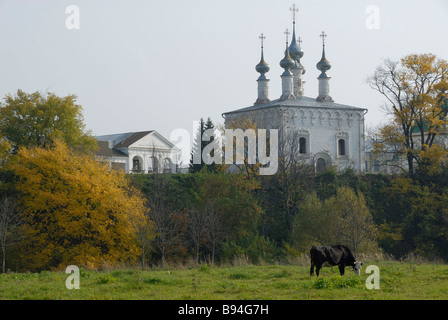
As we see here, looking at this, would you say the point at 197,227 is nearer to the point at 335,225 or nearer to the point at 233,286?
the point at 335,225

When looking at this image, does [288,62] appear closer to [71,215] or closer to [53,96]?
[53,96]

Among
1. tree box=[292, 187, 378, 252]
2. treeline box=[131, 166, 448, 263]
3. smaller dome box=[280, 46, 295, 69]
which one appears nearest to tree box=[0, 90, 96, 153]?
treeline box=[131, 166, 448, 263]

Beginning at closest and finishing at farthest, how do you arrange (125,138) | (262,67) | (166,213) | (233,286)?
1. (233,286)
2. (166,213)
3. (262,67)
4. (125,138)

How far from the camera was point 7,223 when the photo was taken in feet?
98.7

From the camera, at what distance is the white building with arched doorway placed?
192ft

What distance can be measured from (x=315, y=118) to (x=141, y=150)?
1583cm

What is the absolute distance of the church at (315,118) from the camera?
5525 centimetres

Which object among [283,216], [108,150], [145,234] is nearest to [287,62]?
[108,150]

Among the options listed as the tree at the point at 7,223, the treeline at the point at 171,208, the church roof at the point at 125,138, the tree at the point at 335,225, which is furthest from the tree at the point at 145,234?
the church roof at the point at 125,138

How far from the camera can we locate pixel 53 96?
136 ft

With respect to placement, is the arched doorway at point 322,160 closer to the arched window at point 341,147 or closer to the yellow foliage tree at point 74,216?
the arched window at point 341,147

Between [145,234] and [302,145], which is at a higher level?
[302,145]

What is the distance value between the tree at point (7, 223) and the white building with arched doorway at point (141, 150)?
2494cm

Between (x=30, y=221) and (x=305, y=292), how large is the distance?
21000 millimetres
